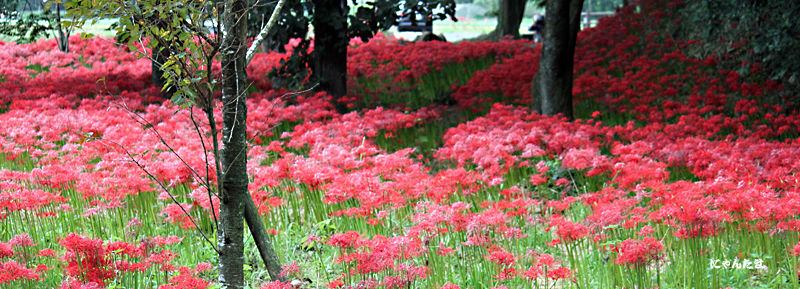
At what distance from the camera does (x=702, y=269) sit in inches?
130

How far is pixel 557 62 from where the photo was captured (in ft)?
26.7

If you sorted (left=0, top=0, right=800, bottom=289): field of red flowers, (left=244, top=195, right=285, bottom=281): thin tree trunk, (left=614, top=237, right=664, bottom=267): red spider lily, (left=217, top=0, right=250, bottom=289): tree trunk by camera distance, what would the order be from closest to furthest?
1. (left=614, top=237, right=664, bottom=267): red spider lily
2. (left=217, top=0, right=250, bottom=289): tree trunk
3. (left=0, top=0, right=800, bottom=289): field of red flowers
4. (left=244, top=195, right=285, bottom=281): thin tree trunk

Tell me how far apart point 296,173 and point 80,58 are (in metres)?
12.5

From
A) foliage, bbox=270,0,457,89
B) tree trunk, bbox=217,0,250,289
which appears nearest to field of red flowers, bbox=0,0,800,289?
tree trunk, bbox=217,0,250,289

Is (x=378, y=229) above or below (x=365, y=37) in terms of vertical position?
below

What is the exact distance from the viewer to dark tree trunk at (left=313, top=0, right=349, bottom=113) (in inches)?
360

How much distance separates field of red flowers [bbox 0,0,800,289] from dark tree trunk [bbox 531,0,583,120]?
62 cm

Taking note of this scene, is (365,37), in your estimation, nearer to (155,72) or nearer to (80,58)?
(155,72)

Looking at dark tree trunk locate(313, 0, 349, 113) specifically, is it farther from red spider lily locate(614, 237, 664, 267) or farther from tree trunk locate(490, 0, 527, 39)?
tree trunk locate(490, 0, 527, 39)

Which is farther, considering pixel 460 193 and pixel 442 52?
pixel 442 52

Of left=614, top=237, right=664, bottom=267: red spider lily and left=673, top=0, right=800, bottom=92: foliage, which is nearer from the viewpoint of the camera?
left=614, top=237, right=664, bottom=267: red spider lily

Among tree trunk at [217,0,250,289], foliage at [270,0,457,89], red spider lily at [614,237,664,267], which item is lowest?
red spider lily at [614,237,664,267]

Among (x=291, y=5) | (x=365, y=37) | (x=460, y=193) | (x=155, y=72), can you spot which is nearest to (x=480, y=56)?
(x=365, y=37)

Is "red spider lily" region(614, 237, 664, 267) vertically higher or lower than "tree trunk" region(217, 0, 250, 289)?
lower
